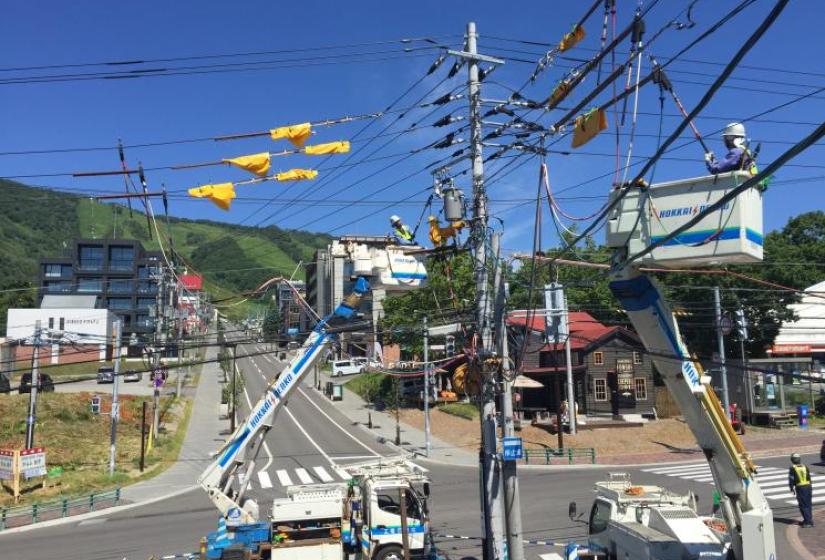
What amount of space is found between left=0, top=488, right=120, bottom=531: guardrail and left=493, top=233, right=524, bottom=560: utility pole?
19.7m

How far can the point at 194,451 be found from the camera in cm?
3797

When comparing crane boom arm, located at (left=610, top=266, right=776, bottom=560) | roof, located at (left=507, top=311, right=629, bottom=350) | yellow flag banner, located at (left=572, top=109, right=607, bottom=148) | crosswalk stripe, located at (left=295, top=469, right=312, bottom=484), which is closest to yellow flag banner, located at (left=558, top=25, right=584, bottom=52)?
yellow flag banner, located at (left=572, top=109, right=607, bottom=148)

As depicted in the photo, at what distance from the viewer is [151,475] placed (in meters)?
31.6

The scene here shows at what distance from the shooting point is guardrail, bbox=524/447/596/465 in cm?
3328

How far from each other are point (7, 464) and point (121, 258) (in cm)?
8274

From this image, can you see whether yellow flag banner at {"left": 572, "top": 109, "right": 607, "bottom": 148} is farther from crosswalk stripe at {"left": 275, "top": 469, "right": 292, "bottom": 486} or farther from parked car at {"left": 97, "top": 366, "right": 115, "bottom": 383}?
parked car at {"left": 97, "top": 366, "right": 115, "bottom": 383}

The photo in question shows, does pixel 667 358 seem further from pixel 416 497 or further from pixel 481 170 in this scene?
pixel 416 497

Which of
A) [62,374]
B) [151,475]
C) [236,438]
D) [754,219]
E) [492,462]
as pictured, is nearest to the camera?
[754,219]

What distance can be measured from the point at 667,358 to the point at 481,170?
5630 millimetres

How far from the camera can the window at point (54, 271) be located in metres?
105

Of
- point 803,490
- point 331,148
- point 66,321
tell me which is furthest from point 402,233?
point 66,321

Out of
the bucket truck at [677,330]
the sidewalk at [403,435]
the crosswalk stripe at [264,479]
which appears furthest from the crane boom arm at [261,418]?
the sidewalk at [403,435]

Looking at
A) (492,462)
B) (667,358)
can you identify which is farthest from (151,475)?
(667,358)

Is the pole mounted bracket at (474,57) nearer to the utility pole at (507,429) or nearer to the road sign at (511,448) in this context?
the utility pole at (507,429)
